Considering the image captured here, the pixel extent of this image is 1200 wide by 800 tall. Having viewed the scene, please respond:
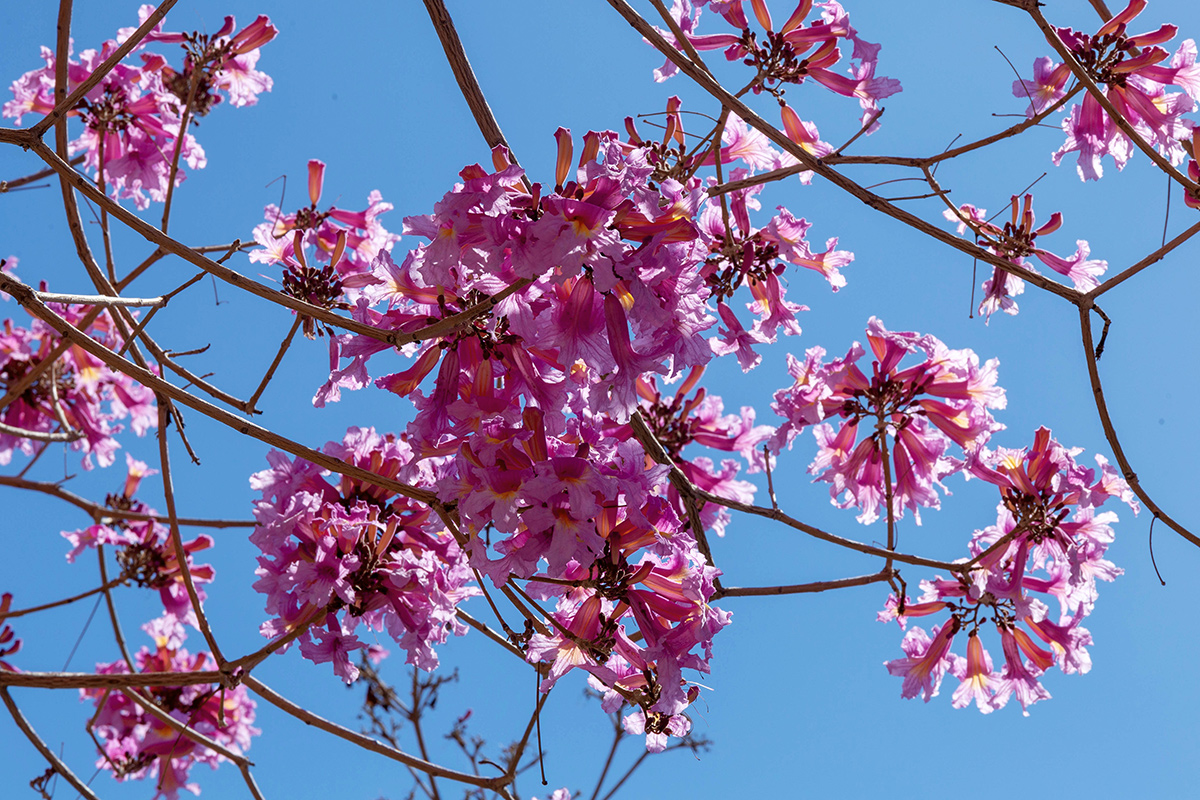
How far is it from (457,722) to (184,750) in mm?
1451

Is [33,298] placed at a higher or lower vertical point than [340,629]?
higher

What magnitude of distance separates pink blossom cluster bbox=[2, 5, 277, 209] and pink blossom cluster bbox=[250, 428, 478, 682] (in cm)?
191

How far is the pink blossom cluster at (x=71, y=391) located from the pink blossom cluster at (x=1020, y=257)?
152 inches

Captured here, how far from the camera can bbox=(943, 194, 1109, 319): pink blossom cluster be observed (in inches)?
116

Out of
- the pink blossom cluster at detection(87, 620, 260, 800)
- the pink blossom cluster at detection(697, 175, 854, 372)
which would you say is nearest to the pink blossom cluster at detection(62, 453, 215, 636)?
the pink blossom cluster at detection(87, 620, 260, 800)

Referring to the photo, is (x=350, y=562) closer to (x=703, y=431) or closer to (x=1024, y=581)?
(x=703, y=431)

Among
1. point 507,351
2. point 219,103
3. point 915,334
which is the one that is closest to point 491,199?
point 507,351

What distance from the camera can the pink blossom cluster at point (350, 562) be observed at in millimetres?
2232

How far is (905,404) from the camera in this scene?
9.84 feet

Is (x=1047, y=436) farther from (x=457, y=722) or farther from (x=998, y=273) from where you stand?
(x=457, y=722)

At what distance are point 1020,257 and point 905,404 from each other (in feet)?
2.14

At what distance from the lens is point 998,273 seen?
3.12m

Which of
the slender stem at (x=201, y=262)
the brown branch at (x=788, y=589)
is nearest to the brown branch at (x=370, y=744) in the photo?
the brown branch at (x=788, y=589)

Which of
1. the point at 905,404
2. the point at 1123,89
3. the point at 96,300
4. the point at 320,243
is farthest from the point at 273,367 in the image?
the point at 1123,89
